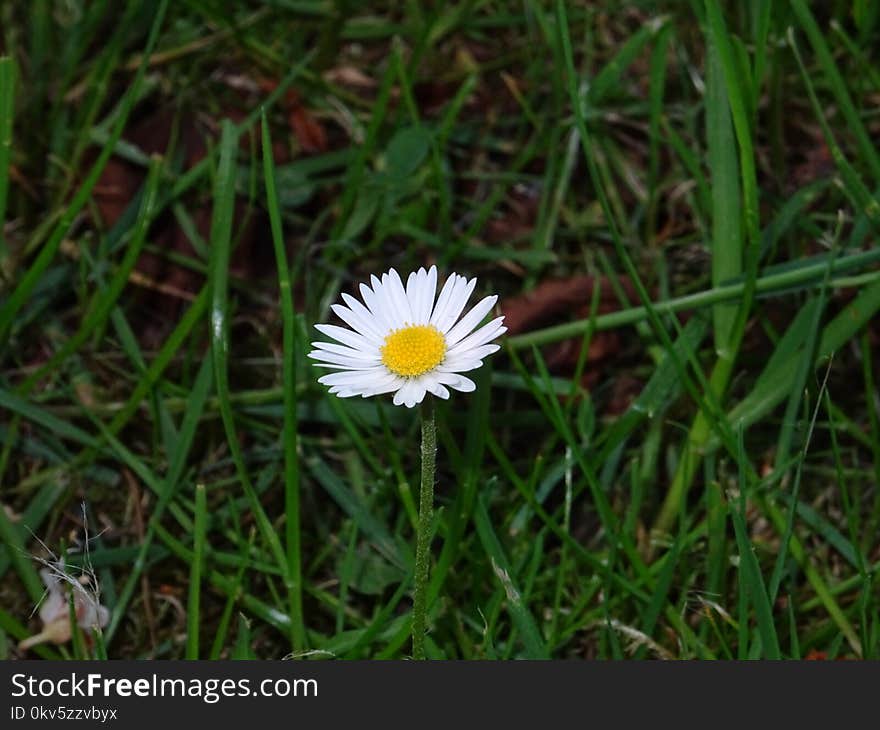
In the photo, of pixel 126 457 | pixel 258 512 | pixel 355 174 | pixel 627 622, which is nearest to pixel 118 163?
pixel 355 174

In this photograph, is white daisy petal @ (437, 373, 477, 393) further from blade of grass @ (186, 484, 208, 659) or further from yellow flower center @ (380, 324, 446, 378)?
blade of grass @ (186, 484, 208, 659)

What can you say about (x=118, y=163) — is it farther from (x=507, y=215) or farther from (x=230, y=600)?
(x=230, y=600)

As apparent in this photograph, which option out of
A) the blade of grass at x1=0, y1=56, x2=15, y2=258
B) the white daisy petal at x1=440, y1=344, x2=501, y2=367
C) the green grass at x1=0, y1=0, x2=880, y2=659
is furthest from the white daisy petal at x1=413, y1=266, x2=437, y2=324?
the blade of grass at x1=0, y1=56, x2=15, y2=258

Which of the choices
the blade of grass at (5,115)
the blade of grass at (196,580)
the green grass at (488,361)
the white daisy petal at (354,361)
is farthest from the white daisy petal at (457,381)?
the blade of grass at (5,115)

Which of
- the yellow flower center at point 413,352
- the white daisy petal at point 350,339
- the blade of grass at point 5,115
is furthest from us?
the blade of grass at point 5,115

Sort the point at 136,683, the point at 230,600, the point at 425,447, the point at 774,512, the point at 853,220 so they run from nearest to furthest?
1. the point at 425,447
2. the point at 136,683
3. the point at 230,600
4. the point at 774,512
5. the point at 853,220

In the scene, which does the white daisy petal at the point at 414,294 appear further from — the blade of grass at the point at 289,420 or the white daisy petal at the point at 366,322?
the blade of grass at the point at 289,420

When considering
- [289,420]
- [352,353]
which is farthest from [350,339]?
[289,420]
